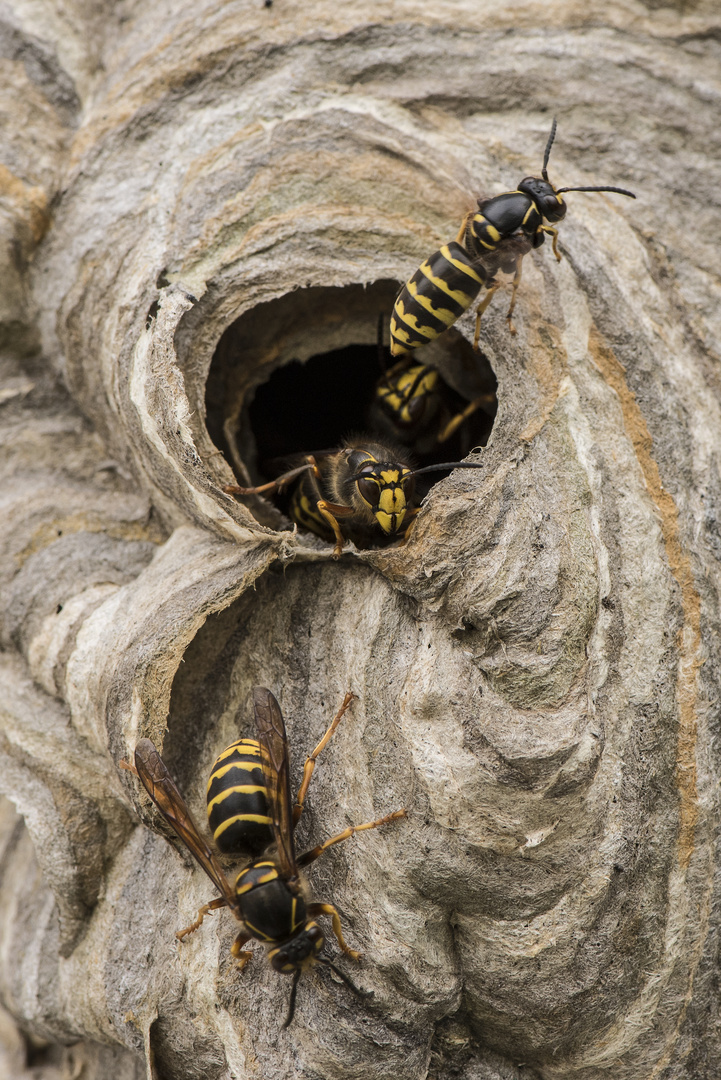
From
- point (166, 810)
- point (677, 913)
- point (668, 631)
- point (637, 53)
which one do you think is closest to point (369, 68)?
point (637, 53)

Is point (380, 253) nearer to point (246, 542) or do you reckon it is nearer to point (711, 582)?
point (246, 542)

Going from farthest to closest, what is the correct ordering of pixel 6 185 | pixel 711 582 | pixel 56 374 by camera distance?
pixel 56 374 → pixel 6 185 → pixel 711 582

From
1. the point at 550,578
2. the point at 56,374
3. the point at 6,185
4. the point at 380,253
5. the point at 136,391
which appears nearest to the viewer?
the point at 550,578

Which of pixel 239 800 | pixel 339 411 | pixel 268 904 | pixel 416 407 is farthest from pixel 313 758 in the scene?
pixel 339 411

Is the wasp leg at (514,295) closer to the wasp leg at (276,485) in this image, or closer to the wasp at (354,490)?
the wasp at (354,490)

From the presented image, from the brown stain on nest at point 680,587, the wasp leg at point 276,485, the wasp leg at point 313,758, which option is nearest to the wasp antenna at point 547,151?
the brown stain on nest at point 680,587
